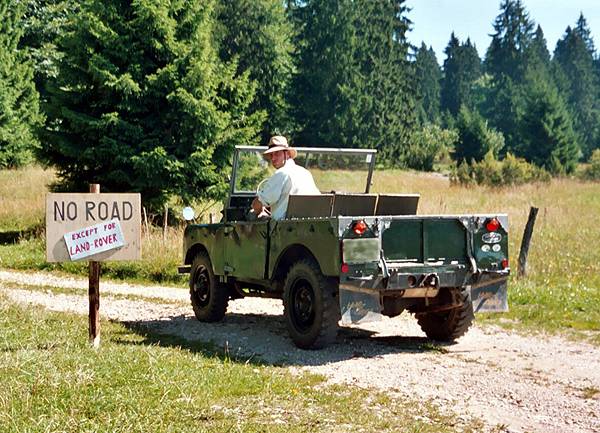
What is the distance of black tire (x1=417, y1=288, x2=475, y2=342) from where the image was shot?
8.48 meters

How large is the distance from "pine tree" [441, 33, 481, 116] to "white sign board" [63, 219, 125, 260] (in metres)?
123

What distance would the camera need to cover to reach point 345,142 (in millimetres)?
63438

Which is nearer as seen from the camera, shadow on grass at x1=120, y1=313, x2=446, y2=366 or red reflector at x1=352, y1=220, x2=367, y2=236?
red reflector at x1=352, y1=220, x2=367, y2=236

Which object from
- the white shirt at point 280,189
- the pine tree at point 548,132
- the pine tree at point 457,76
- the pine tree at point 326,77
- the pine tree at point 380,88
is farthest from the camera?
the pine tree at point 457,76

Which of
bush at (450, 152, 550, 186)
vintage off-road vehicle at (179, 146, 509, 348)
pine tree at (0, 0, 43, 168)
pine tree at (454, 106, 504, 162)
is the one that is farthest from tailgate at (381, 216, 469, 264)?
pine tree at (454, 106, 504, 162)

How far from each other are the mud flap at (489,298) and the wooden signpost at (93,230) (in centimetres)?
342

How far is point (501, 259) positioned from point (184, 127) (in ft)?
41.3

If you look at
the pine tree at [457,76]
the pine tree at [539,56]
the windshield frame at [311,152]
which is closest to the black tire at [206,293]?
the windshield frame at [311,152]

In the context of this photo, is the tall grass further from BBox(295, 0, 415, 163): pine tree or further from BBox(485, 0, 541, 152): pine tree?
BBox(485, 0, 541, 152): pine tree

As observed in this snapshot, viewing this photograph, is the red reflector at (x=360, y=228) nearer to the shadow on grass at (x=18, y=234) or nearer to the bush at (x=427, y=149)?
the shadow on grass at (x=18, y=234)

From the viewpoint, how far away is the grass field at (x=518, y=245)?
10.7 m

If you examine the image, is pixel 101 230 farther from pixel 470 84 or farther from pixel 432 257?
pixel 470 84

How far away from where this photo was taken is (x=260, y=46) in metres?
60.4

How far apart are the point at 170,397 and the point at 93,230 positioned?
2577mm
